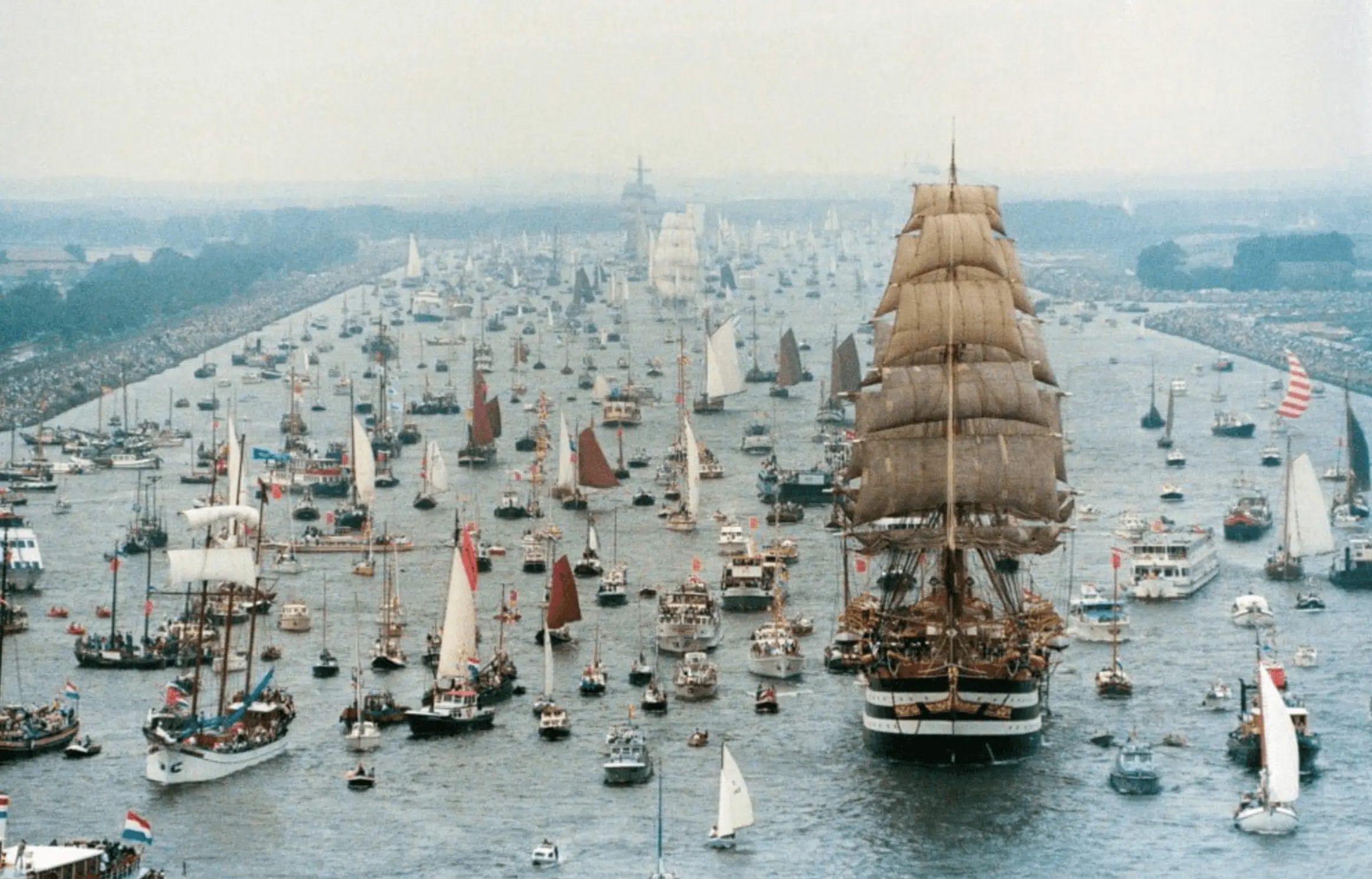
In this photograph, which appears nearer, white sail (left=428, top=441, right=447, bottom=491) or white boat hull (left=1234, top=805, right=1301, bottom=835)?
white boat hull (left=1234, top=805, right=1301, bottom=835)

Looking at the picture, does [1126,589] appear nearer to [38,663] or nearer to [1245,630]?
[1245,630]

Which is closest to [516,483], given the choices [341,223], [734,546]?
[734,546]

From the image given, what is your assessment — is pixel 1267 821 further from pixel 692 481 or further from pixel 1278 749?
pixel 692 481

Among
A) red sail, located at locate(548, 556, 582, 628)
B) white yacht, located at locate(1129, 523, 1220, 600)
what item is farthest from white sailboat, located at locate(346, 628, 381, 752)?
white yacht, located at locate(1129, 523, 1220, 600)

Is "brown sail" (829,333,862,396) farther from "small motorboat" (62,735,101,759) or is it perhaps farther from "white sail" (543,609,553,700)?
"small motorboat" (62,735,101,759)

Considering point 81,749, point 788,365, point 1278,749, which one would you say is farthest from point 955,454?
point 788,365

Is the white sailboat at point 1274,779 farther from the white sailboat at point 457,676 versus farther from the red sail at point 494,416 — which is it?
the red sail at point 494,416

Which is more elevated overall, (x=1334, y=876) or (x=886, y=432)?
(x=886, y=432)
